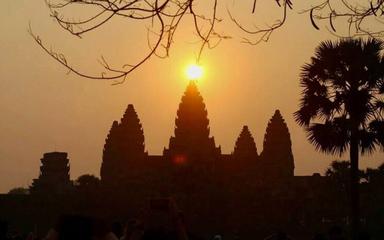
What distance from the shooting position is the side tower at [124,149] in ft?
197

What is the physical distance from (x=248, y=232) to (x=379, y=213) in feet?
24.9

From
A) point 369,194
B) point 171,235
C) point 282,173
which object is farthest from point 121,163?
point 171,235

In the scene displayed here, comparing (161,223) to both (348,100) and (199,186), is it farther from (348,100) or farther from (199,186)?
(199,186)

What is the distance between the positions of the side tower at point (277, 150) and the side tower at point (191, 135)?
386cm

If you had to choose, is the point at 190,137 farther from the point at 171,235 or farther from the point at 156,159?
the point at 171,235

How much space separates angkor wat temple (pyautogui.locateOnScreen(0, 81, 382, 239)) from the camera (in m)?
35.5

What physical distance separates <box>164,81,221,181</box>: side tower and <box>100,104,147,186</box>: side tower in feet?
8.71

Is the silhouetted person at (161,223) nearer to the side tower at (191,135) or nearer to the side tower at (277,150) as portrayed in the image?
the side tower at (191,135)

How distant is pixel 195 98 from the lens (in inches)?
2432

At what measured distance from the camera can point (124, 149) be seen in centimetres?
6062

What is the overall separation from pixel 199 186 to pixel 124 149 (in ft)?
57.1

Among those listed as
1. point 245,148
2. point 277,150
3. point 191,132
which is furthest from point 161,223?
point 245,148

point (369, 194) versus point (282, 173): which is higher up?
point (282, 173)

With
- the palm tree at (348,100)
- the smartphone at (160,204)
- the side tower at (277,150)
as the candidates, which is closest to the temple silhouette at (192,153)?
the side tower at (277,150)
